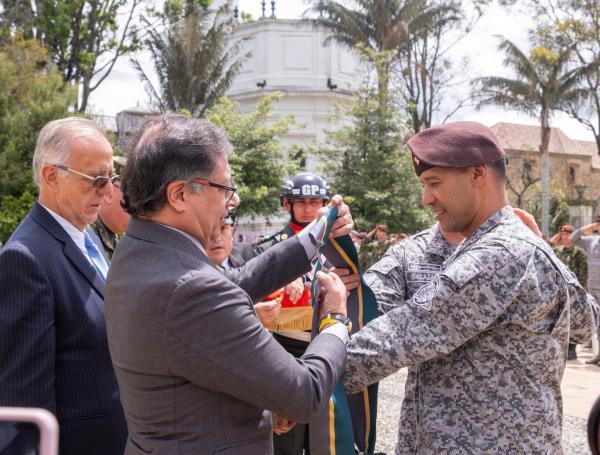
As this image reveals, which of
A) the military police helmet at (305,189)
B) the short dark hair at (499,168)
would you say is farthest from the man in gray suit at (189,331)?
the military police helmet at (305,189)

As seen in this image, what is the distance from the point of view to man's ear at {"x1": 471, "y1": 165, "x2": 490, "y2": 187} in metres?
2.40

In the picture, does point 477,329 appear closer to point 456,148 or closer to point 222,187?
point 456,148

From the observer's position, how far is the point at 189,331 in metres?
1.86

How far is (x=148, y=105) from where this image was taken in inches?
1254

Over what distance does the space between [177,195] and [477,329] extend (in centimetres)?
99

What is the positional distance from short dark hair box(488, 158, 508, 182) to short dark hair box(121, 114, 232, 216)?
36.8 inches

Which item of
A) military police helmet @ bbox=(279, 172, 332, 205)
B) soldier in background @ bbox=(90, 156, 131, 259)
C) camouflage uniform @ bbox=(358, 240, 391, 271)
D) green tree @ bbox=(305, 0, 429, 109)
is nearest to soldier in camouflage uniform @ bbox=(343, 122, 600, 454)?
soldier in background @ bbox=(90, 156, 131, 259)

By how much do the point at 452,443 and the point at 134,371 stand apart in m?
1.04

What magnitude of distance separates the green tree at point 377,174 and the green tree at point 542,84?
698 cm

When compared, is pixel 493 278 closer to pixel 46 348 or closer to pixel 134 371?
pixel 134 371

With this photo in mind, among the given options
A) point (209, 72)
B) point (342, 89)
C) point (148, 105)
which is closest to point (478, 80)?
point (342, 89)

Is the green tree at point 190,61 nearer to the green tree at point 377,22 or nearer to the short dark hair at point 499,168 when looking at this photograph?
the green tree at point 377,22

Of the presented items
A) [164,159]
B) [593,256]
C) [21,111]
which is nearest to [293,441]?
[164,159]

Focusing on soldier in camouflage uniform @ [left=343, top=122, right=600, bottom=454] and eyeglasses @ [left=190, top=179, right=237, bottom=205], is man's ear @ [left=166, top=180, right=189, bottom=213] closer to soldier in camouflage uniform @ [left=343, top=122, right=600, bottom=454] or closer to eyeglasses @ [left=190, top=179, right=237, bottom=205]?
eyeglasses @ [left=190, top=179, right=237, bottom=205]
